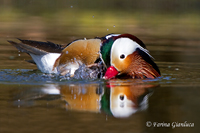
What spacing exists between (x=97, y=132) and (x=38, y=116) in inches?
32.8

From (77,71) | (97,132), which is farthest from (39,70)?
(97,132)

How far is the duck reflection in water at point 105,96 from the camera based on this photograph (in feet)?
18.8

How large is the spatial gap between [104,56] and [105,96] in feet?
4.04

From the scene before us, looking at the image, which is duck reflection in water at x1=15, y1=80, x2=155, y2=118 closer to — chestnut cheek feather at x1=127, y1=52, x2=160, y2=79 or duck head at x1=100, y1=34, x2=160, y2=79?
duck head at x1=100, y1=34, x2=160, y2=79

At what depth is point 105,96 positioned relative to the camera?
249 inches

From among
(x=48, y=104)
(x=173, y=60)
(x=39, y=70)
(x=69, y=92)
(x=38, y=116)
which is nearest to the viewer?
(x=38, y=116)

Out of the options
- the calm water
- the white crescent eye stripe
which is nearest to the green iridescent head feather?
the white crescent eye stripe

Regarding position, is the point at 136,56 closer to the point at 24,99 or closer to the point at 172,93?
the point at 172,93

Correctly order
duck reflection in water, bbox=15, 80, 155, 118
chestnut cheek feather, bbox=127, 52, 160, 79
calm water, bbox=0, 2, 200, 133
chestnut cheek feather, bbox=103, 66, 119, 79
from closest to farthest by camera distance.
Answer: calm water, bbox=0, 2, 200, 133 → duck reflection in water, bbox=15, 80, 155, 118 → chestnut cheek feather, bbox=103, 66, 119, 79 → chestnut cheek feather, bbox=127, 52, 160, 79

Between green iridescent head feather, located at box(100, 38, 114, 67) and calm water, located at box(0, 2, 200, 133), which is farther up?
green iridescent head feather, located at box(100, 38, 114, 67)

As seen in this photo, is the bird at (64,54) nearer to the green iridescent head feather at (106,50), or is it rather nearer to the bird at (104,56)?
the bird at (104,56)

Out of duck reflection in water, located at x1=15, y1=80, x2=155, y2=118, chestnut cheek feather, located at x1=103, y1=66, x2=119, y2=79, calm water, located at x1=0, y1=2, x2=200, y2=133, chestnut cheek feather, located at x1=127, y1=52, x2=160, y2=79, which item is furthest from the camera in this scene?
chestnut cheek feather, located at x1=127, y1=52, x2=160, y2=79

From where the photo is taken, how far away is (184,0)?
29.9m

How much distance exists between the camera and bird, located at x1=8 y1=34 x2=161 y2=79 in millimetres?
7355
